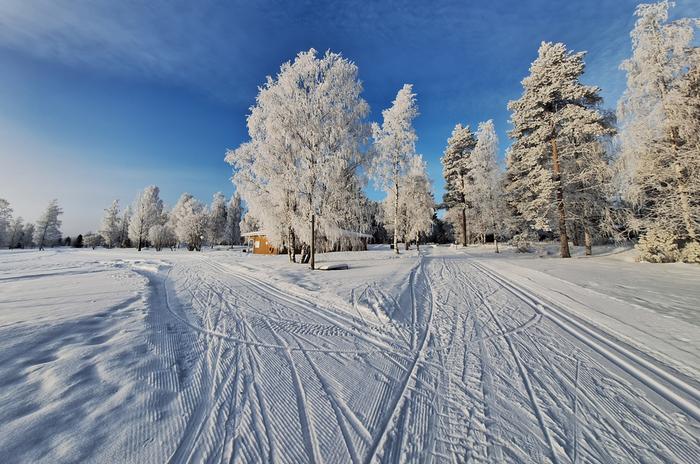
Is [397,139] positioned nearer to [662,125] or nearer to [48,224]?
[662,125]

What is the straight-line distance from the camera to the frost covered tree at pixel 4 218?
4522 cm

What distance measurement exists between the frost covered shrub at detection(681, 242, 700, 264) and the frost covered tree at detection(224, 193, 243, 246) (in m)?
65.7

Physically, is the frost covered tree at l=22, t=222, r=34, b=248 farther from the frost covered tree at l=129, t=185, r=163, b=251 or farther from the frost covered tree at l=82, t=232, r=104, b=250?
the frost covered tree at l=129, t=185, r=163, b=251

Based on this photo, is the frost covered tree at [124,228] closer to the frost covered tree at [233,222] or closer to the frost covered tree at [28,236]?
the frost covered tree at [28,236]

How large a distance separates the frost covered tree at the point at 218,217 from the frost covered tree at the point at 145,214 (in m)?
9.68

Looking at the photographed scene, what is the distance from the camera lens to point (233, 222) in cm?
6231

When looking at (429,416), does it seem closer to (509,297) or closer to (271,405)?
(271,405)

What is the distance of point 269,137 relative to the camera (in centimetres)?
1326

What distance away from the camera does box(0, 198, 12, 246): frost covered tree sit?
45225 millimetres

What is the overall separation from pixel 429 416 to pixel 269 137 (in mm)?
13686

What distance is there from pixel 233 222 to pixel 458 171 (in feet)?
174

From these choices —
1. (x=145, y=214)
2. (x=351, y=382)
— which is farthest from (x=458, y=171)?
(x=145, y=214)

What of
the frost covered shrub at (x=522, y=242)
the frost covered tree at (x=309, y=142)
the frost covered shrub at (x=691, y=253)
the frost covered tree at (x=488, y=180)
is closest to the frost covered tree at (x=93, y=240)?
the frost covered tree at (x=309, y=142)

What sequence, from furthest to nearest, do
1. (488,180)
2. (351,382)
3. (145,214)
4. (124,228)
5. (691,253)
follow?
(124,228)
(145,214)
(488,180)
(691,253)
(351,382)
